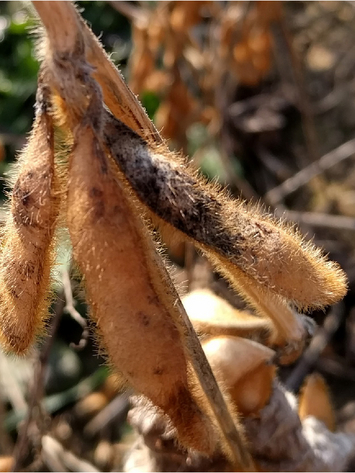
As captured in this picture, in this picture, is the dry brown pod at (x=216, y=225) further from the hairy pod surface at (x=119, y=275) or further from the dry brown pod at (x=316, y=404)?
the dry brown pod at (x=316, y=404)

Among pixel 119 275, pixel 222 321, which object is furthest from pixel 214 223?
pixel 222 321

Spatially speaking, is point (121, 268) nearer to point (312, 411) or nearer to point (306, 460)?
point (306, 460)

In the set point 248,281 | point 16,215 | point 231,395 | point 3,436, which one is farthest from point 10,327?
point 3,436

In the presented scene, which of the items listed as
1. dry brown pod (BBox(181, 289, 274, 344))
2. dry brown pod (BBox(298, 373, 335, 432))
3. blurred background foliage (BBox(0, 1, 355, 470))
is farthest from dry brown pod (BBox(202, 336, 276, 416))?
blurred background foliage (BBox(0, 1, 355, 470))

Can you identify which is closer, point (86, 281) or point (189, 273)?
point (86, 281)

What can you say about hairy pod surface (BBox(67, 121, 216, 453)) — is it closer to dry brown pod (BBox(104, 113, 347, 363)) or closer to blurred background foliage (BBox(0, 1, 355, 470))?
dry brown pod (BBox(104, 113, 347, 363))
